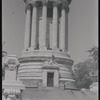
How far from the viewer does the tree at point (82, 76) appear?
68.5 m

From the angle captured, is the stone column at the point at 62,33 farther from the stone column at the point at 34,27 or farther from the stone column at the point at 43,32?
the stone column at the point at 34,27

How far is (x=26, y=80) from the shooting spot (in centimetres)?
5562

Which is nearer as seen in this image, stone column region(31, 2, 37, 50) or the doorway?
the doorway

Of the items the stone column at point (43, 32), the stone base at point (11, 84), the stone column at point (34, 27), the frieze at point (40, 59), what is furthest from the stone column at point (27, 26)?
the stone base at point (11, 84)

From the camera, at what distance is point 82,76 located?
7075 centimetres

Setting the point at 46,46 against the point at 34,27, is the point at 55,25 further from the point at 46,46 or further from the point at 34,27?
the point at 46,46

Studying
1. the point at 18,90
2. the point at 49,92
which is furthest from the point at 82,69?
the point at 18,90

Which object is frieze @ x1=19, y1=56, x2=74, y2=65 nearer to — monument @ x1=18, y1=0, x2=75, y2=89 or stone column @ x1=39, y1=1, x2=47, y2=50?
monument @ x1=18, y1=0, x2=75, y2=89

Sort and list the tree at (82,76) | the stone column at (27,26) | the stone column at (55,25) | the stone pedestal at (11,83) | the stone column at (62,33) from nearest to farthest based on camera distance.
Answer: the stone pedestal at (11,83) → the stone column at (55,25) → the stone column at (62,33) → the stone column at (27,26) → the tree at (82,76)

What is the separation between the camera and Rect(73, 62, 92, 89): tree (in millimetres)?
68500

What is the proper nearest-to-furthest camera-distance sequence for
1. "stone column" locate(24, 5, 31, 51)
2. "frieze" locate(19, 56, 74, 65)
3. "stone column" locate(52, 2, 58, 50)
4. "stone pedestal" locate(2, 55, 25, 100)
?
"stone pedestal" locate(2, 55, 25, 100)
"frieze" locate(19, 56, 74, 65)
"stone column" locate(52, 2, 58, 50)
"stone column" locate(24, 5, 31, 51)

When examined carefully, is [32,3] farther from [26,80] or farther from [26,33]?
[26,80]

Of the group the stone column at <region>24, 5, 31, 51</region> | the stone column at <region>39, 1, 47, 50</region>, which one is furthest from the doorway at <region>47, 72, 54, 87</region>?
the stone column at <region>24, 5, 31, 51</region>

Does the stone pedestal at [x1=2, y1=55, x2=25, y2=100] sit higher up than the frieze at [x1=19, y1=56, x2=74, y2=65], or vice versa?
the frieze at [x1=19, y1=56, x2=74, y2=65]
